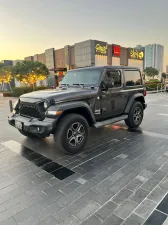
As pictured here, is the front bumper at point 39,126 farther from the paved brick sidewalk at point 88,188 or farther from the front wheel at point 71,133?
the paved brick sidewalk at point 88,188

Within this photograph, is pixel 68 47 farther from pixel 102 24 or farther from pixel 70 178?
pixel 70 178

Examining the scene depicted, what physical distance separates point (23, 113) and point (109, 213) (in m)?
2.85

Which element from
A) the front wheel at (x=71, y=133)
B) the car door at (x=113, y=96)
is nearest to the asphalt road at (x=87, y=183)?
the front wheel at (x=71, y=133)

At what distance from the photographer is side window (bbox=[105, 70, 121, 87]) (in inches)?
162

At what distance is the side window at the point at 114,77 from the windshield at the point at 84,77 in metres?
0.26

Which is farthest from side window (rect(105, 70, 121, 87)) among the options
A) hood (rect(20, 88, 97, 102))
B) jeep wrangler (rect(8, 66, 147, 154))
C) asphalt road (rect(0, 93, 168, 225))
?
asphalt road (rect(0, 93, 168, 225))

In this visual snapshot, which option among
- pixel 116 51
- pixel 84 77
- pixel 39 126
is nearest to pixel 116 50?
pixel 116 51

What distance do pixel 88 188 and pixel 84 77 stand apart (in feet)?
9.52

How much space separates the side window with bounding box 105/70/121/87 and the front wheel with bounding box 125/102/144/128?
3.39 ft

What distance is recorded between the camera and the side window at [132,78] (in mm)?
4802

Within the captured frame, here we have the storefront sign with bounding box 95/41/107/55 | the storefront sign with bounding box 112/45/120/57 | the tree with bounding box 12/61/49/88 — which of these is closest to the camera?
the tree with bounding box 12/61/49/88

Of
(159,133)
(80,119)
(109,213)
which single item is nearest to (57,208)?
(109,213)

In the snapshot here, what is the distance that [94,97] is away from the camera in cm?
378

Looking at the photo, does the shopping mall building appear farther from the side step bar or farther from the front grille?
the front grille
